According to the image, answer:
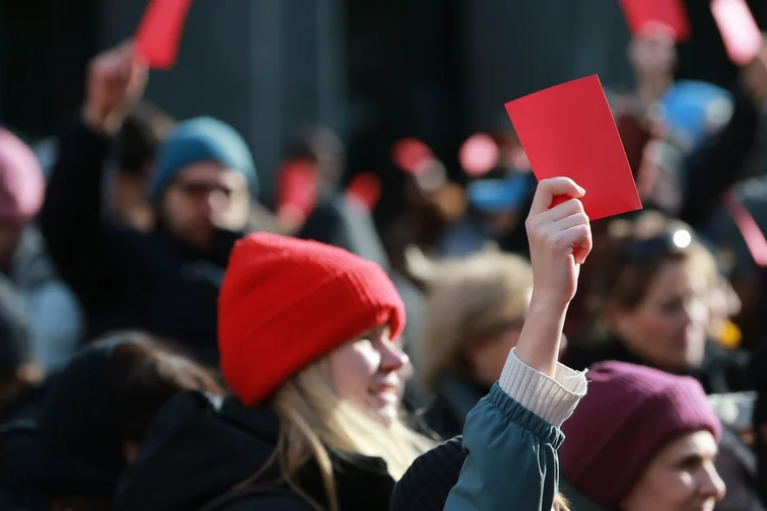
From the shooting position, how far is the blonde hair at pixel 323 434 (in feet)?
7.67

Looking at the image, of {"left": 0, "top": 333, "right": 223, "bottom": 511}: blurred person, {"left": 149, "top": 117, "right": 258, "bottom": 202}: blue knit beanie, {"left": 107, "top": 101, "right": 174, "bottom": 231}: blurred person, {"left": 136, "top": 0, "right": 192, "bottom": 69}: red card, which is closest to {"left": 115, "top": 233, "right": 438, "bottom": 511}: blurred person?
{"left": 0, "top": 333, "right": 223, "bottom": 511}: blurred person

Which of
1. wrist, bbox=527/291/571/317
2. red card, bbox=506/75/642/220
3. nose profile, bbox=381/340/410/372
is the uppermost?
red card, bbox=506/75/642/220

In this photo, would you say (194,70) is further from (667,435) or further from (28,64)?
(667,435)

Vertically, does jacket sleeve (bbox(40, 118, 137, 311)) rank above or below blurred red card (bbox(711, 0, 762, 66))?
Result: below

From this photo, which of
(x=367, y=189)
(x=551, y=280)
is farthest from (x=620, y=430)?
(x=367, y=189)

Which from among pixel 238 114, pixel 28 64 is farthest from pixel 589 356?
pixel 28 64

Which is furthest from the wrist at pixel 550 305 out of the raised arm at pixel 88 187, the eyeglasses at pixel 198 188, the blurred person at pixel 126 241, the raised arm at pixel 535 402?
the eyeglasses at pixel 198 188

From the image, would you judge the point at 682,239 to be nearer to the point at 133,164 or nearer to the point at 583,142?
the point at 583,142

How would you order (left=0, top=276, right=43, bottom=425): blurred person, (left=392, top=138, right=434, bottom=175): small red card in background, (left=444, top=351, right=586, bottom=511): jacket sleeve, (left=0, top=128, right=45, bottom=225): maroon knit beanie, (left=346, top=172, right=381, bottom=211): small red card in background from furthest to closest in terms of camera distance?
(left=346, top=172, right=381, bottom=211): small red card in background
(left=392, top=138, right=434, bottom=175): small red card in background
(left=0, top=128, right=45, bottom=225): maroon knit beanie
(left=0, top=276, right=43, bottom=425): blurred person
(left=444, top=351, right=586, bottom=511): jacket sleeve

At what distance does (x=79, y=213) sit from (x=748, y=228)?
2.31 metres

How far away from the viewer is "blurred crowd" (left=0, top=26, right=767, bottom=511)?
2.33 m

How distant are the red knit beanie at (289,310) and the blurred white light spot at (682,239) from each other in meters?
1.24

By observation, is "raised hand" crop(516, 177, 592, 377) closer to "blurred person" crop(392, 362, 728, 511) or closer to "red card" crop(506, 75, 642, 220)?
"red card" crop(506, 75, 642, 220)

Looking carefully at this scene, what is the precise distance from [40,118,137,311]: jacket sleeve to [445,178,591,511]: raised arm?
2.30 meters
